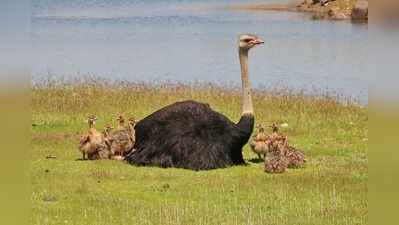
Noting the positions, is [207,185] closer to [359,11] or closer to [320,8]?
[359,11]

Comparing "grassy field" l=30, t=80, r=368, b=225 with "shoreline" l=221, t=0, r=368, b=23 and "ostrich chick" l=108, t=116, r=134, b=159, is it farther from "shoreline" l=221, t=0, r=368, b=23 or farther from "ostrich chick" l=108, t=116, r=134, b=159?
"shoreline" l=221, t=0, r=368, b=23

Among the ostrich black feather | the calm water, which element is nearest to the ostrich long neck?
the ostrich black feather

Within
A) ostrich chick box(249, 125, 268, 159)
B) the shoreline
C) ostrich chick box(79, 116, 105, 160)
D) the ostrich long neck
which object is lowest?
the shoreline

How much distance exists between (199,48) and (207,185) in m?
26.0

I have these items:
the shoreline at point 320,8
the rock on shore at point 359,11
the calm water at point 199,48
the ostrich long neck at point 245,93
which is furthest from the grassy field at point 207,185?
the shoreline at point 320,8

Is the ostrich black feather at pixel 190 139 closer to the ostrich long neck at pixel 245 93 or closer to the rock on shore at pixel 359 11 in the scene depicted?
the ostrich long neck at pixel 245 93

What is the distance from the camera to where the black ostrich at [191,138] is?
34.2 feet

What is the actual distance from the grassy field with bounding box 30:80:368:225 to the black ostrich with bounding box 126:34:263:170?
0.22 meters

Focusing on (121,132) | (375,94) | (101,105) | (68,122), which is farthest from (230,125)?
(375,94)

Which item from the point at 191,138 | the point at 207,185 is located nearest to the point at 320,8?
the point at 191,138

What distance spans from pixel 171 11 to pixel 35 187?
172 feet

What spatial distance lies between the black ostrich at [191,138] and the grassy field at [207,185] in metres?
0.22

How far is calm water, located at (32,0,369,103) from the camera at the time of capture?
26703 millimetres

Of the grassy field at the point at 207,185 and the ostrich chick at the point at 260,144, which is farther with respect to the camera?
the ostrich chick at the point at 260,144
